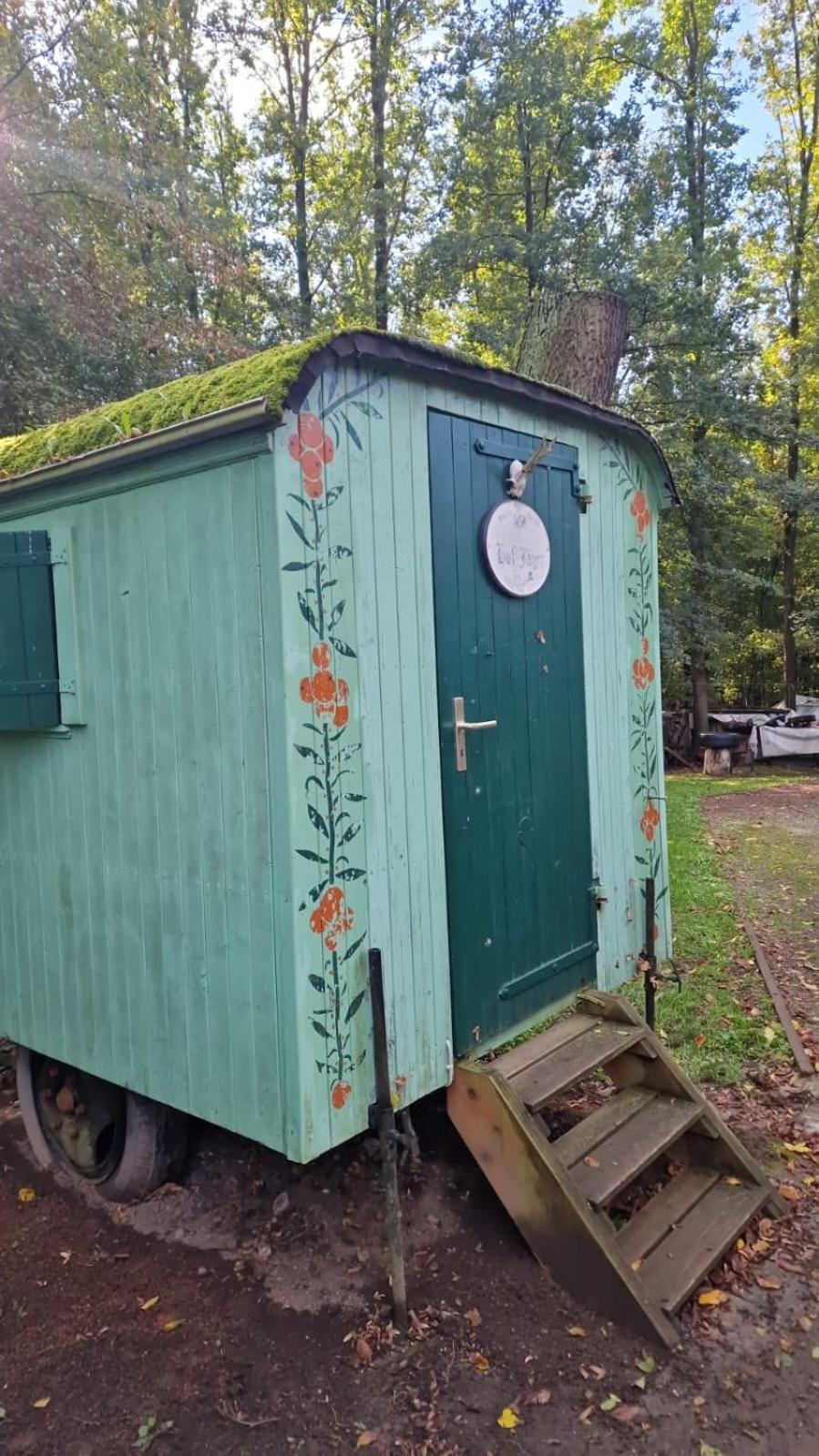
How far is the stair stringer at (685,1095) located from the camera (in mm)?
2969

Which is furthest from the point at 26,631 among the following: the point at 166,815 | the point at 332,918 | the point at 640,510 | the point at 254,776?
the point at 640,510

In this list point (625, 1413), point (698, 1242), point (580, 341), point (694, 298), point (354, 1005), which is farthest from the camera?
point (694, 298)

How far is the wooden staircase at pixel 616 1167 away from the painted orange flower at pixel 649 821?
771mm

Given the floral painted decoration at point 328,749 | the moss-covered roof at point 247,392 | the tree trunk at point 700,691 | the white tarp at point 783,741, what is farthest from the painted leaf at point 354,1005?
the white tarp at point 783,741

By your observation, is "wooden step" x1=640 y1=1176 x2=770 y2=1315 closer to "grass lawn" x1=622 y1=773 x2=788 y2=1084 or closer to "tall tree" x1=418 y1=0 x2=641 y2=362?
"grass lawn" x1=622 y1=773 x2=788 y2=1084

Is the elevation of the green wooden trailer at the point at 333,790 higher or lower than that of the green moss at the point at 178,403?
lower

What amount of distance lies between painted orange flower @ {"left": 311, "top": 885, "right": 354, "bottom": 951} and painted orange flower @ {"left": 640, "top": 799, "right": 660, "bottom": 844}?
1797mm

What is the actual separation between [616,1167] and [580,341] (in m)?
4.48

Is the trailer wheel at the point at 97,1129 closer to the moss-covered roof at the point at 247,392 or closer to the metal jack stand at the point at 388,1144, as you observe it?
the metal jack stand at the point at 388,1144

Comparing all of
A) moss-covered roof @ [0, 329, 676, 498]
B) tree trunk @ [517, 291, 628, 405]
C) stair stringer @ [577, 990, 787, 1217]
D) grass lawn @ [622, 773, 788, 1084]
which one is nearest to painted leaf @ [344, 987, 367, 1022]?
stair stringer @ [577, 990, 787, 1217]

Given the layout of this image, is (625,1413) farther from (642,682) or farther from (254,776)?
(642,682)

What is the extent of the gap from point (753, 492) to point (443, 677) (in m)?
14.3

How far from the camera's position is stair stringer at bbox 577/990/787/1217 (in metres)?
2.97

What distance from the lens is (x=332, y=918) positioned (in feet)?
7.54
